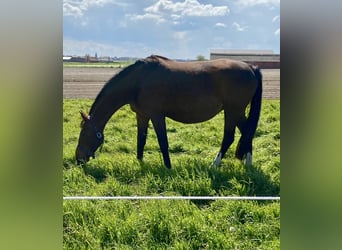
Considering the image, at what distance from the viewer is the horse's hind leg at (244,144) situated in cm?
310

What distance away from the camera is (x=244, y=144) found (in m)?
3.12

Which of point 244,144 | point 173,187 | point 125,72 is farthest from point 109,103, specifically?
point 244,144

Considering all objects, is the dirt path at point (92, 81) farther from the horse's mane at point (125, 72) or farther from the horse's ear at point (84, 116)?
the horse's ear at point (84, 116)

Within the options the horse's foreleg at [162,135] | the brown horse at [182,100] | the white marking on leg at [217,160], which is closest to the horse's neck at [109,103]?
the brown horse at [182,100]

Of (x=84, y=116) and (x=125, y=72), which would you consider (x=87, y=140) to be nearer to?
(x=84, y=116)

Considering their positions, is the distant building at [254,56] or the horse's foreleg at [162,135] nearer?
the distant building at [254,56]

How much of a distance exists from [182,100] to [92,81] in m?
0.77

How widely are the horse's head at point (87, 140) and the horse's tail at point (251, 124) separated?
1.17 metres
